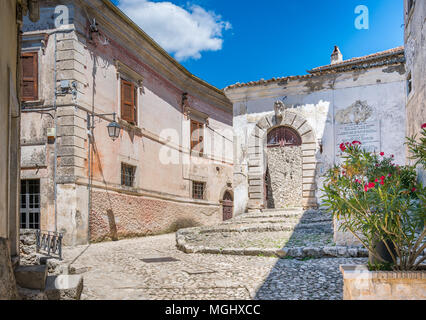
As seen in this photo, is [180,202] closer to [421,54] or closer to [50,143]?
[50,143]

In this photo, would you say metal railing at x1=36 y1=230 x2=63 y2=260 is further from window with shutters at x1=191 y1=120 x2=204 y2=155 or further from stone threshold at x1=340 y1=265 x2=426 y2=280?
window with shutters at x1=191 y1=120 x2=204 y2=155

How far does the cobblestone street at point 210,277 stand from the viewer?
16.2 ft

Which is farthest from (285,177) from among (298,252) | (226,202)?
(298,252)

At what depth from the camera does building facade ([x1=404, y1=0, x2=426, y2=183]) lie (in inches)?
355

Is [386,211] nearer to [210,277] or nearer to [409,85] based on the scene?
[210,277]

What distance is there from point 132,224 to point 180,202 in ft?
13.2

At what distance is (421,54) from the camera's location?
920 cm

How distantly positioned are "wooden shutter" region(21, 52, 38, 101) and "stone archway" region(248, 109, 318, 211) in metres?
7.85

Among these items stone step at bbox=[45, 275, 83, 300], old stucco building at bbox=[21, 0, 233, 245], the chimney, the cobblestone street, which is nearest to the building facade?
the cobblestone street

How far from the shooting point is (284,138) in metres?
15.5

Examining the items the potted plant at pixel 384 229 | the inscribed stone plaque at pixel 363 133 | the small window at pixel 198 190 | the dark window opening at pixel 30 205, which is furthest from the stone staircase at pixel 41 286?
the small window at pixel 198 190

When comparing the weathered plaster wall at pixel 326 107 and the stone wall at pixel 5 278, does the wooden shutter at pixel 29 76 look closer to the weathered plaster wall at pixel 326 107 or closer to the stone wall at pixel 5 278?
the weathered plaster wall at pixel 326 107
